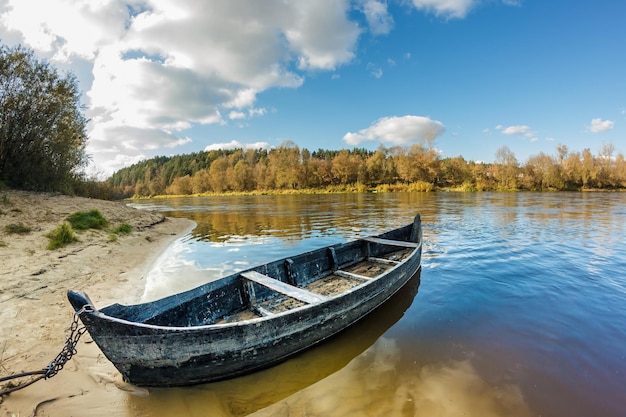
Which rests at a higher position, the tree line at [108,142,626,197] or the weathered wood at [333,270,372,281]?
the tree line at [108,142,626,197]

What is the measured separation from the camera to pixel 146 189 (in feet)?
309

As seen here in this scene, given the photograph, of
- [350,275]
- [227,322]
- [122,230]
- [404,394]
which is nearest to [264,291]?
[227,322]

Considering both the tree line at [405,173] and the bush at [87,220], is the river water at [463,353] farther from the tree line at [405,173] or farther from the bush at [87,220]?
the tree line at [405,173]

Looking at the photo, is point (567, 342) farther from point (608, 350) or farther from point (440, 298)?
point (440, 298)

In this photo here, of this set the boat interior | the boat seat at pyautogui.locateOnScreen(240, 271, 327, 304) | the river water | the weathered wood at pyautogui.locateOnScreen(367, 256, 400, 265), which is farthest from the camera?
the weathered wood at pyautogui.locateOnScreen(367, 256, 400, 265)

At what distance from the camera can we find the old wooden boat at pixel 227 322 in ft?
11.2

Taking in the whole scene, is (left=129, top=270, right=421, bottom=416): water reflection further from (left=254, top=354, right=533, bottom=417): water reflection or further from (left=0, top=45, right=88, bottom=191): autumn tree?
(left=0, top=45, right=88, bottom=191): autumn tree

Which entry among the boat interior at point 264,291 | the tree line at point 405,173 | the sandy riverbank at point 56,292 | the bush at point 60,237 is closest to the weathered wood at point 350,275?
the boat interior at point 264,291

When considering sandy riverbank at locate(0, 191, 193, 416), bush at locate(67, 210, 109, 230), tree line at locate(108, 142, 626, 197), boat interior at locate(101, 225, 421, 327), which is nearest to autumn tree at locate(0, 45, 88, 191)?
sandy riverbank at locate(0, 191, 193, 416)

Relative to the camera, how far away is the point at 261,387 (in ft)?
12.8

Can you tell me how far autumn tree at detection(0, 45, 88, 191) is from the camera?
13.3 meters

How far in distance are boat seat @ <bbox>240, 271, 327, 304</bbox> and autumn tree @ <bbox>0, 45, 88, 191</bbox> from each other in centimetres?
1540

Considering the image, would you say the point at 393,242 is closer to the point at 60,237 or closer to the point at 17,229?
the point at 60,237

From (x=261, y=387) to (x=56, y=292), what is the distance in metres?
5.38
